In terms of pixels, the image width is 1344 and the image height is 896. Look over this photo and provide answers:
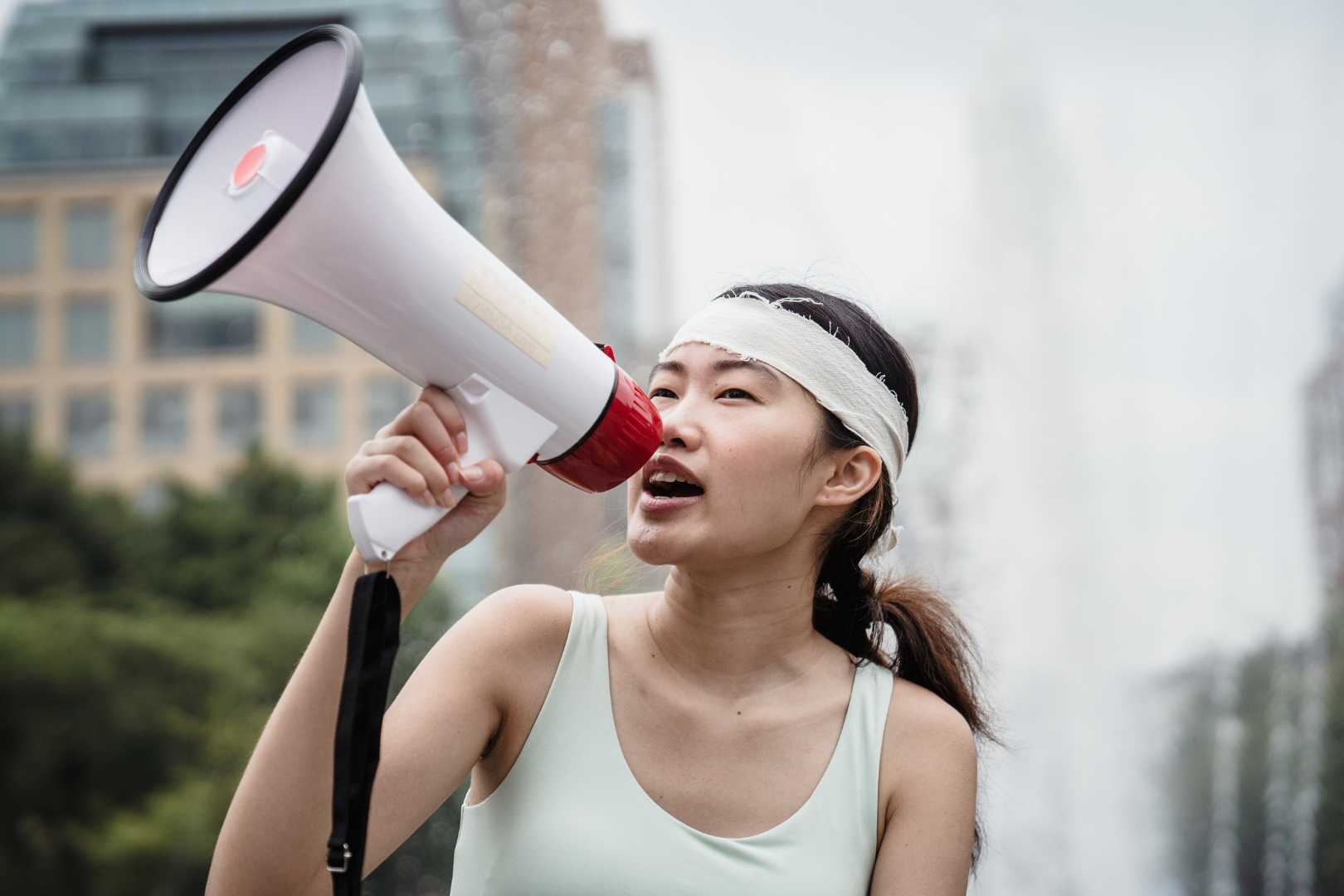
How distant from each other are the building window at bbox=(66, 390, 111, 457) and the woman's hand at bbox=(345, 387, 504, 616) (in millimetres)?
35250

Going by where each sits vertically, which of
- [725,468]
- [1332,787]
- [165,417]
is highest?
[725,468]

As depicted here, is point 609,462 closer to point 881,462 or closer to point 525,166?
point 881,462

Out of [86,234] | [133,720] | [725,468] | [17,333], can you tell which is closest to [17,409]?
[17,333]

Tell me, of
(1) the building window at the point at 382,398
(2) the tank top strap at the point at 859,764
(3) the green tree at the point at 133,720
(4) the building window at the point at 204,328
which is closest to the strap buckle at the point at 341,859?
(2) the tank top strap at the point at 859,764

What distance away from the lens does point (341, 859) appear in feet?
4.15

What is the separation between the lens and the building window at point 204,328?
34375 millimetres

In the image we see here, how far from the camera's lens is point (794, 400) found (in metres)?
1.87

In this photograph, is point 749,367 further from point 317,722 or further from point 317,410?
point 317,410

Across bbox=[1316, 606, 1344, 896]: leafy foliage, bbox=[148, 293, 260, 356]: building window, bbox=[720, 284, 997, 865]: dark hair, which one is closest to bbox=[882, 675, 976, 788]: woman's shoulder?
bbox=[720, 284, 997, 865]: dark hair

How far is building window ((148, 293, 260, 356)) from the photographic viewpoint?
113ft

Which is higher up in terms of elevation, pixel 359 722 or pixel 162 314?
pixel 359 722

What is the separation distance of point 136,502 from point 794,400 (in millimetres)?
31999

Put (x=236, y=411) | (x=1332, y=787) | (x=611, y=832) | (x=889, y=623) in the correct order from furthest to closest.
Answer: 1. (x=236, y=411)
2. (x=1332, y=787)
3. (x=889, y=623)
4. (x=611, y=832)

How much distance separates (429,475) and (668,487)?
54cm
